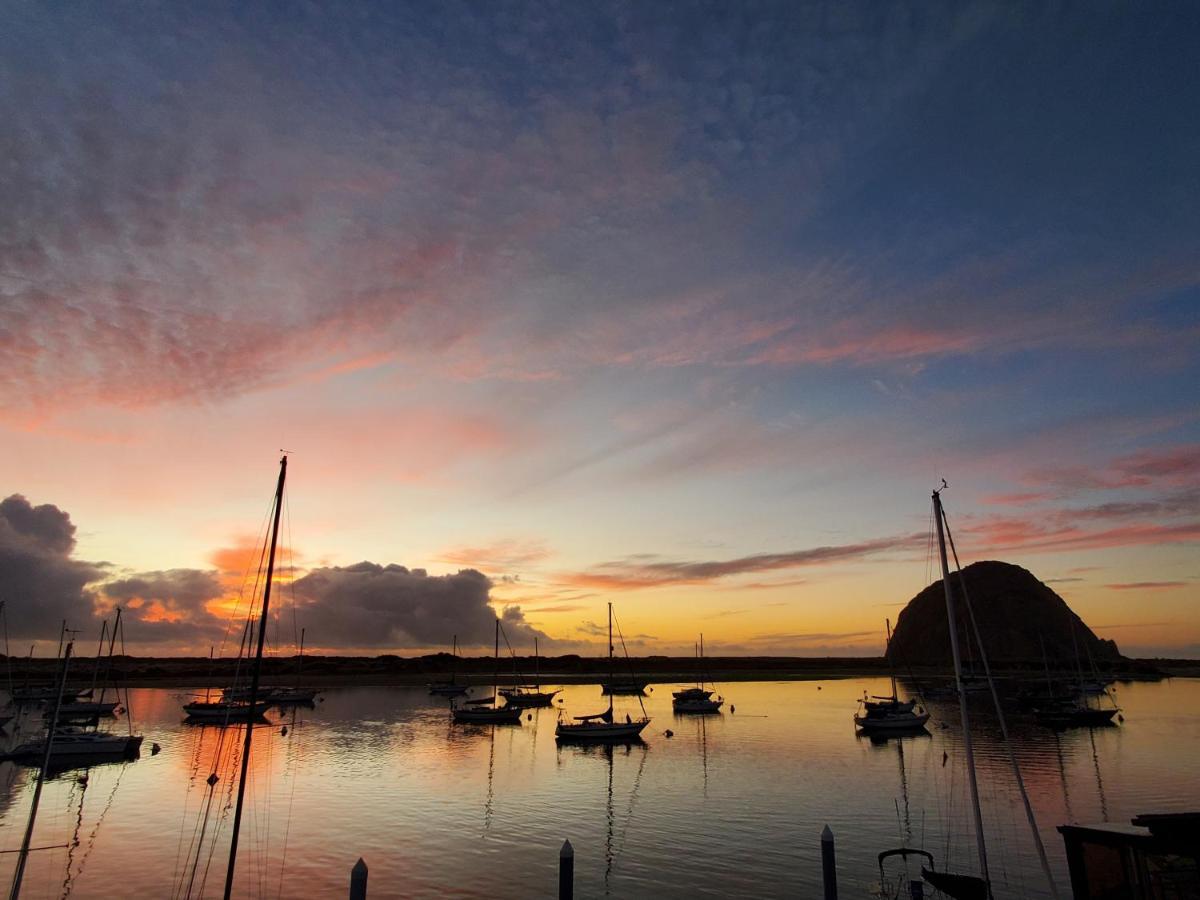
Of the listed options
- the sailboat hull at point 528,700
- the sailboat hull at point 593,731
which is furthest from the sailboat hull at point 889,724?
the sailboat hull at point 528,700

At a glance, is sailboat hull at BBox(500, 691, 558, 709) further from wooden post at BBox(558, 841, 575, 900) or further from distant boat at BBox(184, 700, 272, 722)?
wooden post at BBox(558, 841, 575, 900)

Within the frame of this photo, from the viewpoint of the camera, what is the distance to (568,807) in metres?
52.0

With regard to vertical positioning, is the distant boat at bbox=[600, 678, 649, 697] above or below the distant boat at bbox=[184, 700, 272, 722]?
above

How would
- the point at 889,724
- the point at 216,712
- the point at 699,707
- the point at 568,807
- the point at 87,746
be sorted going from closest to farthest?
the point at 568,807
the point at 87,746
the point at 889,724
the point at 216,712
the point at 699,707

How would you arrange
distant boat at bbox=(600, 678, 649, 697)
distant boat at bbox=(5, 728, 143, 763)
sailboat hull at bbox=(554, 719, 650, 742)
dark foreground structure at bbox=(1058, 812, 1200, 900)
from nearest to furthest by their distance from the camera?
dark foreground structure at bbox=(1058, 812, 1200, 900) < distant boat at bbox=(5, 728, 143, 763) < sailboat hull at bbox=(554, 719, 650, 742) < distant boat at bbox=(600, 678, 649, 697)

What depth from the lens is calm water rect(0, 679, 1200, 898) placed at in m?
35.3

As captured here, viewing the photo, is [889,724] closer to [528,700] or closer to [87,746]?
[528,700]

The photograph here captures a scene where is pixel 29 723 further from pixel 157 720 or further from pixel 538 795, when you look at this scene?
pixel 538 795

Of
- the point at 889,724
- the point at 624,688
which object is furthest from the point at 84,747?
the point at 624,688

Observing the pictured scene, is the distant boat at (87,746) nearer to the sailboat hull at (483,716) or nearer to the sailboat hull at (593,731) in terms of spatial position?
the sailboat hull at (593,731)

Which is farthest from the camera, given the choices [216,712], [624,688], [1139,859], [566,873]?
[624,688]

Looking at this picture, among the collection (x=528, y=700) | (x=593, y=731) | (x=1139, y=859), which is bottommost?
(x=593, y=731)

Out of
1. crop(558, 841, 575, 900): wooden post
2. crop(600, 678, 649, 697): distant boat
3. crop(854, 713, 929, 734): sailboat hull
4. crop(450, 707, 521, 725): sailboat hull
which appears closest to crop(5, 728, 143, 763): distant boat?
crop(450, 707, 521, 725): sailboat hull

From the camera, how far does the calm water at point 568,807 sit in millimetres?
35281
